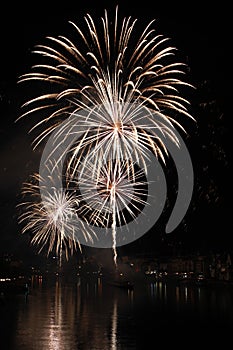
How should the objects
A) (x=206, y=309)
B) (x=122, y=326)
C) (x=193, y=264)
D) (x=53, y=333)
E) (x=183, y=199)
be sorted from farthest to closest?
(x=193, y=264) → (x=183, y=199) → (x=206, y=309) → (x=122, y=326) → (x=53, y=333)

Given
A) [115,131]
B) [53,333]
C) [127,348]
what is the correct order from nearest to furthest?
[127,348]
[53,333]
[115,131]

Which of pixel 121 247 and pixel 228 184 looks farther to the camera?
pixel 121 247

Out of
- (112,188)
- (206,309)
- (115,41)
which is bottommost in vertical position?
(206,309)

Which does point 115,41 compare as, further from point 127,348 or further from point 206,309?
point 206,309

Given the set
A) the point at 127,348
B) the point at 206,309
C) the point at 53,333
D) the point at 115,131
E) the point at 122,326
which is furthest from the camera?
the point at 206,309

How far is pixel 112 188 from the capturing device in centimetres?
4762

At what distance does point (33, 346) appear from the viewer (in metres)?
23.8

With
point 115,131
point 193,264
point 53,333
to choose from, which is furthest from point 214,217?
point 193,264

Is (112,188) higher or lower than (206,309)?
higher

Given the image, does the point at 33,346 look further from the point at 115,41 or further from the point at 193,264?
the point at 193,264

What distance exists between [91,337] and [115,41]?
1746 cm

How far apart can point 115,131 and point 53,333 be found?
13.7 m

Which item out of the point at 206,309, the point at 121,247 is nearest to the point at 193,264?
the point at 121,247

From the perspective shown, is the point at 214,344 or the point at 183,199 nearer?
the point at 214,344
